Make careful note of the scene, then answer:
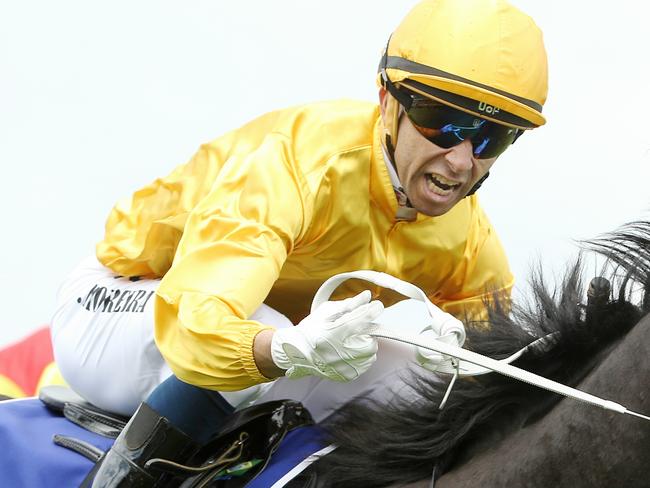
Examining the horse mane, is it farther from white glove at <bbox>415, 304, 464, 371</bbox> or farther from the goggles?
the goggles

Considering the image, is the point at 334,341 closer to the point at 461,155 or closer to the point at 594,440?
the point at 594,440

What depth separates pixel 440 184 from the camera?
1881 millimetres

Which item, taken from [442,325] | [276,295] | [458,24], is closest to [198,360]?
[442,325]

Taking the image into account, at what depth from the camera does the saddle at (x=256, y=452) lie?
1.64 meters

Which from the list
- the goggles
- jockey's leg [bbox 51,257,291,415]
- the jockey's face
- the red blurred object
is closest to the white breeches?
jockey's leg [bbox 51,257,291,415]

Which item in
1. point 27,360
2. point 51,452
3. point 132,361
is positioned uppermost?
point 132,361

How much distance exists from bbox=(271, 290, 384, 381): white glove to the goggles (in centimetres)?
49

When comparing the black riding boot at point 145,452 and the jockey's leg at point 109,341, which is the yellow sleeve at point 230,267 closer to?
the black riding boot at point 145,452

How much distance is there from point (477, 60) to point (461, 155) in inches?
6.5

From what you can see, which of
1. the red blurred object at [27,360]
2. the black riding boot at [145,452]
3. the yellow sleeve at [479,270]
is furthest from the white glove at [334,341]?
the red blurred object at [27,360]

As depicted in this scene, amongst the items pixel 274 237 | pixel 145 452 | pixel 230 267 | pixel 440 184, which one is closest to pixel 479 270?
pixel 440 184

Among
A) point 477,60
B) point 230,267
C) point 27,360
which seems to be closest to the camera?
point 230,267

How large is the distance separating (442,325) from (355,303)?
133mm

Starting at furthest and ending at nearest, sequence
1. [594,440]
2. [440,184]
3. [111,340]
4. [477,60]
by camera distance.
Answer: [111,340] → [440,184] → [477,60] → [594,440]
